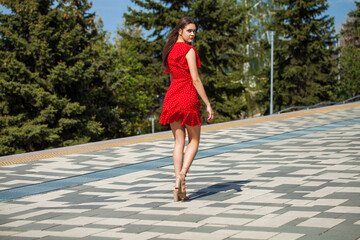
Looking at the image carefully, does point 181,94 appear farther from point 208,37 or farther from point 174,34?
point 208,37

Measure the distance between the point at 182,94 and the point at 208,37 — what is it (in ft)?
Result: 98.9

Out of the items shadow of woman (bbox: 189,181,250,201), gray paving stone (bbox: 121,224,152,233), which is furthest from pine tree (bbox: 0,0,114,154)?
gray paving stone (bbox: 121,224,152,233)

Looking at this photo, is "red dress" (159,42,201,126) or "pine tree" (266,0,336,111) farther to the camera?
"pine tree" (266,0,336,111)

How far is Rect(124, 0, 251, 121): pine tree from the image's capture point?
3575 centimetres

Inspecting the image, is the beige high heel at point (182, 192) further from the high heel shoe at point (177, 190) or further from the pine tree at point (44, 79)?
the pine tree at point (44, 79)

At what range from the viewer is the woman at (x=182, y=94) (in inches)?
212

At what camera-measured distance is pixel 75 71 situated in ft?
92.3

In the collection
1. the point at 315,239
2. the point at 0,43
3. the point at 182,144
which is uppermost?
the point at 0,43

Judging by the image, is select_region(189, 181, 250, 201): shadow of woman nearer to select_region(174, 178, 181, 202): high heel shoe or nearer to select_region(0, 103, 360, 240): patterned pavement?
select_region(0, 103, 360, 240): patterned pavement

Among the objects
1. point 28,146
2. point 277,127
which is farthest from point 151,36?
point 277,127

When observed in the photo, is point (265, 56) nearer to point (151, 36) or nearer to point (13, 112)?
point (151, 36)

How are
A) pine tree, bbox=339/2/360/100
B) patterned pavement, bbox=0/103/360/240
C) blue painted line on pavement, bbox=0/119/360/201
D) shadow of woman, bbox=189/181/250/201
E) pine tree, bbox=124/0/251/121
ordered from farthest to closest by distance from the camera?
pine tree, bbox=339/2/360/100 → pine tree, bbox=124/0/251/121 → blue painted line on pavement, bbox=0/119/360/201 → shadow of woman, bbox=189/181/250/201 → patterned pavement, bbox=0/103/360/240

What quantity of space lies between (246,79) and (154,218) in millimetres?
41436

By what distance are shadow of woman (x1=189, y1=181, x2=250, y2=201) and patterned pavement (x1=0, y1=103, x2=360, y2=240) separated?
1 cm
